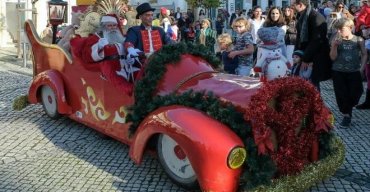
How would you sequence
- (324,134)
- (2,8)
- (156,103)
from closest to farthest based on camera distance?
(324,134) < (156,103) < (2,8)

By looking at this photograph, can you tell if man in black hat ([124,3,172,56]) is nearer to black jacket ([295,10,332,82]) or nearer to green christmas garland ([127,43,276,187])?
green christmas garland ([127,43,276,187])

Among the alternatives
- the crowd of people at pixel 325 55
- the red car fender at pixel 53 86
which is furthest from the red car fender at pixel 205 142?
the crowd of people at pixel 325 55

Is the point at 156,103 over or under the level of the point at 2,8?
under

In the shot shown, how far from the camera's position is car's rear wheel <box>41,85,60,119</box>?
6.25 metres

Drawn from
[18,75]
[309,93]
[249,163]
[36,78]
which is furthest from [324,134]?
[18,75]

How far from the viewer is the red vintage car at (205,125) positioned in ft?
11.2

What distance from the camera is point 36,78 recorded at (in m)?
6.43

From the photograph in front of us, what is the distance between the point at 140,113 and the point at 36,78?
2708 mm

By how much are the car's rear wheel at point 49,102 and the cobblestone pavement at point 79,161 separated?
0.13m

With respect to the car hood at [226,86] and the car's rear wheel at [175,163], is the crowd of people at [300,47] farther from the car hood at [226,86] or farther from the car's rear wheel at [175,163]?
the car's rear wheel at [175,163]

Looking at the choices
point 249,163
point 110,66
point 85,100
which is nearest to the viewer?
point 249,163

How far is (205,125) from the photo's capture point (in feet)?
11.7

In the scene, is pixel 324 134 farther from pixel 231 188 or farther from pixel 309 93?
pixel 231 188

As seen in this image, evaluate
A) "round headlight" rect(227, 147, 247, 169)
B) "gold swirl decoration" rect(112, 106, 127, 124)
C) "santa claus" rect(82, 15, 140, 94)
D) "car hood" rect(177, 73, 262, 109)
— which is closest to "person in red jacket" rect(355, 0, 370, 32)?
"car hood" rect(177, 73, 262, 109)
